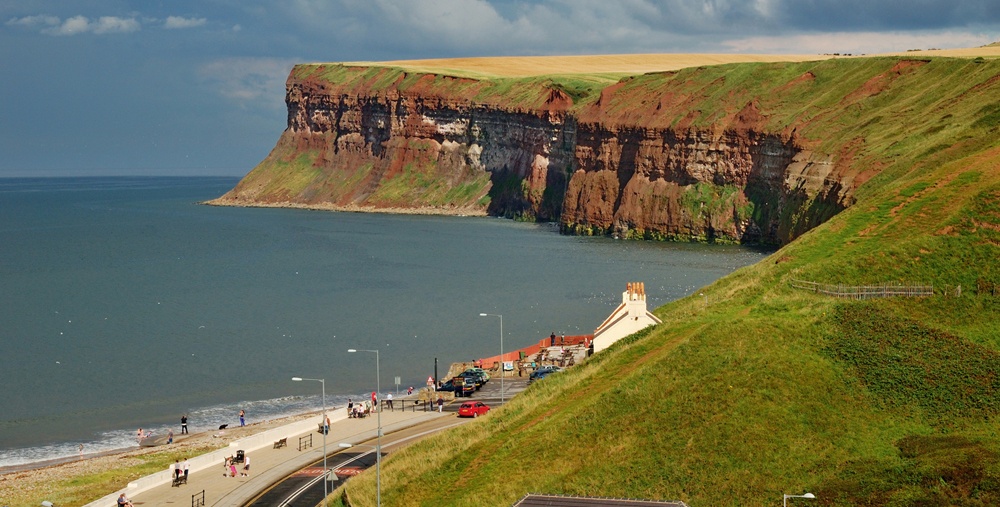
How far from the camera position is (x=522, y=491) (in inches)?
1891

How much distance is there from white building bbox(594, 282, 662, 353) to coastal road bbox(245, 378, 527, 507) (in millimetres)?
8630

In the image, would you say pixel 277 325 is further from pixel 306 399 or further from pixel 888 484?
pixel 888 484

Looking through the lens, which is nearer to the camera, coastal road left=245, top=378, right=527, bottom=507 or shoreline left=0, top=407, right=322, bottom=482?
coastal road left=245, top=378, right=527, bottom=507

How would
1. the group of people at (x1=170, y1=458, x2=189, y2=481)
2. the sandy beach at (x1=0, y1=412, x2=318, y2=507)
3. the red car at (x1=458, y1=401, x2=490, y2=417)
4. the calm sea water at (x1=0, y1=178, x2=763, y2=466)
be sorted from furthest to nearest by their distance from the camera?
the calm sea water at (x1=0, y1=178, x2=763, y2=466) → the red car at (x1=458, y1=401, x2=490, y2=417) → the sandy beach at (x1=0, y1=412, x2=318, y2=507) → the group of people at (x1=170, y1=458, x2=189, y2=481)

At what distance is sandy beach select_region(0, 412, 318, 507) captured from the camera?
63625mm

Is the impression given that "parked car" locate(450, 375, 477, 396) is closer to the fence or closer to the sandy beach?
the sandy beach

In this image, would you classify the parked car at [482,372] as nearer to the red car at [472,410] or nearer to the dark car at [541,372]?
the dark car at [541,372]

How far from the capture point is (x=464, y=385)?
84.1 metres

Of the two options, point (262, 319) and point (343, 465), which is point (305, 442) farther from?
point (262, 319)

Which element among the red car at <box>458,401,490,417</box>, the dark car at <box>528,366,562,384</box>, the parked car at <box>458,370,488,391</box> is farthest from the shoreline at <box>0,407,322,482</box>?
the dark car at <box>528,366,562,384</box>

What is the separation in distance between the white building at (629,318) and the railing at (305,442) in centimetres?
1553

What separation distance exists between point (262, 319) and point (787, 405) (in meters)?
83.2

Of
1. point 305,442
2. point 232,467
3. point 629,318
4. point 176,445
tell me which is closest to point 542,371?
point 629,318

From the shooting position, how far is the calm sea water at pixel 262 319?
89812 mm
